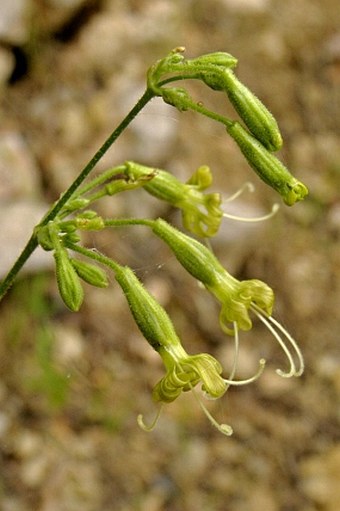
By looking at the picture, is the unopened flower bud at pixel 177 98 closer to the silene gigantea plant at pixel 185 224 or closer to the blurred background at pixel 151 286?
the silene gigantea plant at pixel 185 224

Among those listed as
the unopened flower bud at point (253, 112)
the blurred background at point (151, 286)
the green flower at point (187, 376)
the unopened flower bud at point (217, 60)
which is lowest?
the blurred background at point (151, 286)

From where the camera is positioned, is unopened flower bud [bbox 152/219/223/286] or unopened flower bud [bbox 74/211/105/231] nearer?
unopened flower bud [bbox 74/211/105/231]

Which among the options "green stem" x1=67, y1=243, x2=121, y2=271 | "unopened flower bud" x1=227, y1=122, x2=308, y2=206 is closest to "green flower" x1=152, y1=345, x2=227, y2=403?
"green stem" x1=67, y1=243, x2=121, y2=271

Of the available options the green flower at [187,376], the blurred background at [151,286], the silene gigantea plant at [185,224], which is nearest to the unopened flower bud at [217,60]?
the silene gigantea plant at [185,224]

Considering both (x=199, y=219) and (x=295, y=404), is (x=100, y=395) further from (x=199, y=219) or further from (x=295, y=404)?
(x=199, y=219)

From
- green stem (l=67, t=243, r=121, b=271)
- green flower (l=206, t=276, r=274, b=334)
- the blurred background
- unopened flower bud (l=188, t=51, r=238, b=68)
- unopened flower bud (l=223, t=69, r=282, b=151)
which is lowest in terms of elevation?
the blurred background

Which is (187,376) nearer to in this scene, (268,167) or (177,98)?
(268,167)

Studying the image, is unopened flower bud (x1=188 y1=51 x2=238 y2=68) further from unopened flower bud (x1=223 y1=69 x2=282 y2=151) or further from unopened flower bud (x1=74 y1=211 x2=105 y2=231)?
unopened flower bud (x1=74 y1=211 x2=105 y2=231)

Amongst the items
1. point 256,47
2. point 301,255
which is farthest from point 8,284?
point 256,47
